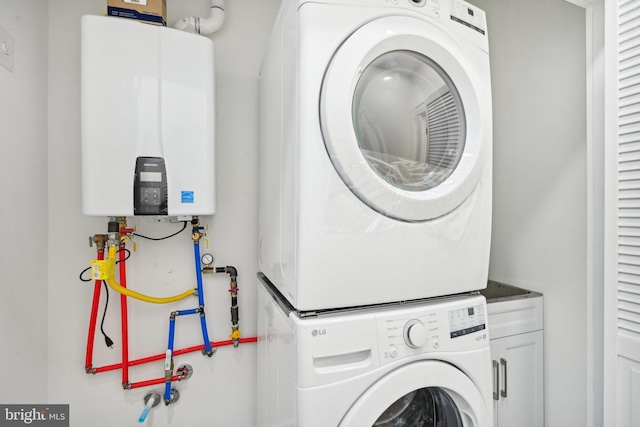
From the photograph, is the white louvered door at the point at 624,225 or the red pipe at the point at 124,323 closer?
the white louvered door at the point at 624,225

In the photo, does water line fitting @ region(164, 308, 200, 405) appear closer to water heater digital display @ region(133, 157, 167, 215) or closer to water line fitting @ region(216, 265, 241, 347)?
water line fitting @ region(216, 265, 241, 347)

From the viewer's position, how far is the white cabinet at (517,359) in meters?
1.49

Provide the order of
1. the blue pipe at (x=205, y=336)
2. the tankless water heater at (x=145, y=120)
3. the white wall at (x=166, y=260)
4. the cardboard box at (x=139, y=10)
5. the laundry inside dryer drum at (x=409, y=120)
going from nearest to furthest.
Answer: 1. the laundry inside dryer drum at (x=409, y=120)
2. the tankless water heater at (x=145, y=120)
3. the cardboard box at (x=139, y=10)
4. the white wall at (x=166, y=260)
5. the blue pipe at (x=205, y=336)

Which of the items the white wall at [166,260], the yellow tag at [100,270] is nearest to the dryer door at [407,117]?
the white wall at [166,260]

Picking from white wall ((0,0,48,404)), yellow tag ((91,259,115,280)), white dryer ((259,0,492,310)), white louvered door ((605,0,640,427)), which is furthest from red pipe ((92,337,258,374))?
white louvered door ((605,0,640,427))

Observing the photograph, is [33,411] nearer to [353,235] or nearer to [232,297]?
[232,297]

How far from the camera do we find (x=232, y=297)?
156 cm

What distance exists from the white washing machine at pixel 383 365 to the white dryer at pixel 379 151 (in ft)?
0.19

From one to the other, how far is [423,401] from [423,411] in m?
0.04

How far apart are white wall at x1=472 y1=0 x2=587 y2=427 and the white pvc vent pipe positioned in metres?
1.59

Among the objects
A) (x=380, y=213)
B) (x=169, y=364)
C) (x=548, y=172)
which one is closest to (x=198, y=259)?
(x=169, y=364)

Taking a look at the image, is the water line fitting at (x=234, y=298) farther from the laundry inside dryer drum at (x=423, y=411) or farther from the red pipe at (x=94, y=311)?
the laundry inside dryer drum at (x=423, y=411)

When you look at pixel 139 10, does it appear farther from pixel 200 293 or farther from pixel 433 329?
pixel 433 329

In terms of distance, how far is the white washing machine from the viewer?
845 mm
